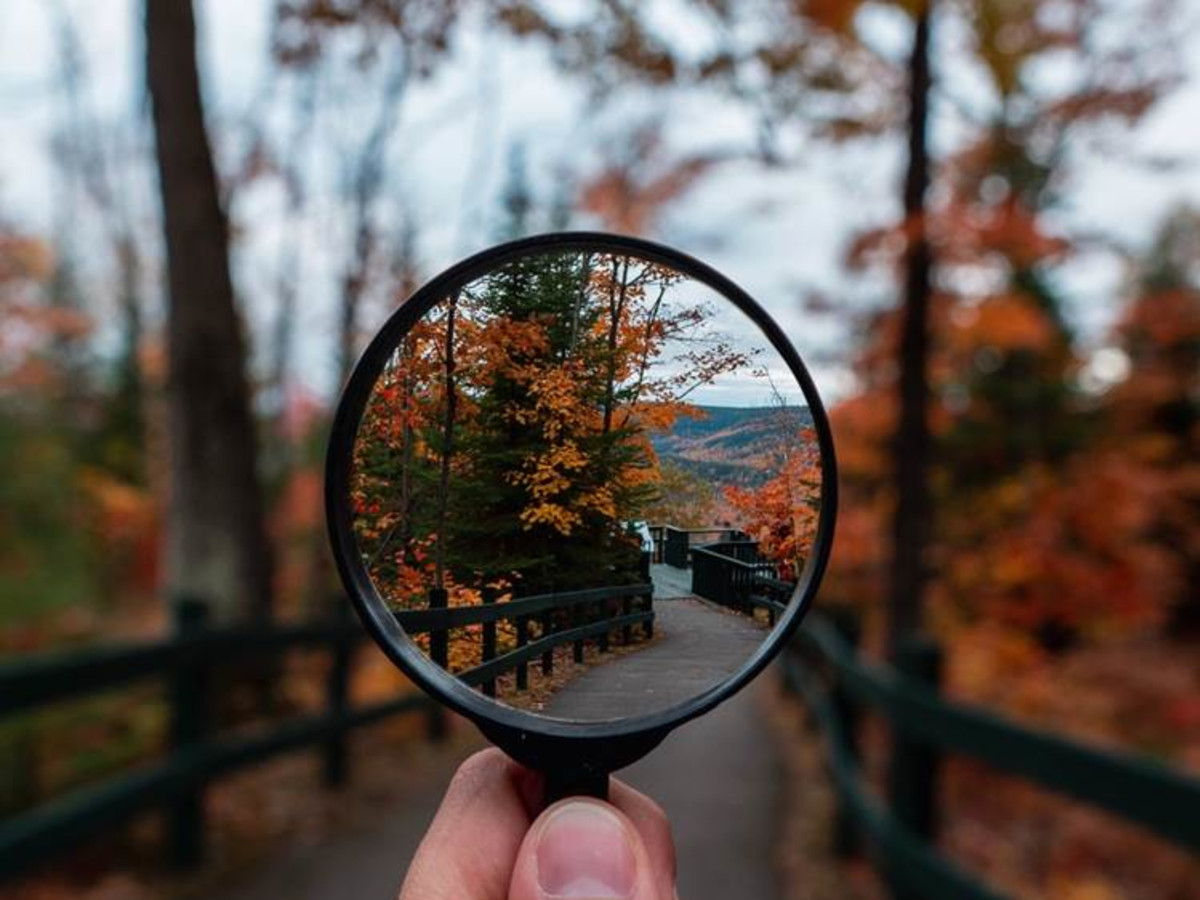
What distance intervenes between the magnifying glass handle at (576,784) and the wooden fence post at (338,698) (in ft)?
19.0

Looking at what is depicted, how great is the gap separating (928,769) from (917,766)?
0.04m

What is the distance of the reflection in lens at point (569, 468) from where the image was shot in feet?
2.78

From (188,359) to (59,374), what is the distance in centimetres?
654

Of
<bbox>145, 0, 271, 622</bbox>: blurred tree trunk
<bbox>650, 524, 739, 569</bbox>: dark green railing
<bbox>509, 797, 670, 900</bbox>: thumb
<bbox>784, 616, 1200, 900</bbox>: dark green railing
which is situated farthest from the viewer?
<bbox>145, 0, 271, 622</bbox>: blurred tree trunk

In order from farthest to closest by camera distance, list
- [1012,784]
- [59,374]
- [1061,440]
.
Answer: [59,374] → [1061,440] → [1012,784]

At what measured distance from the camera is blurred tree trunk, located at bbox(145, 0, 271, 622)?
19.2 ft

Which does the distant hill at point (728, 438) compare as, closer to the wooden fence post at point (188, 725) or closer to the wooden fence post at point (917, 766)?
the wooden fence post at point (917, 766)

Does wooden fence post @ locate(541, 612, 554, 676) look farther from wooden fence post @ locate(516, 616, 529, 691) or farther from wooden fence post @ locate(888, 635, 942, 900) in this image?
wooden fence post @ locate(888, 635, 942, 900)

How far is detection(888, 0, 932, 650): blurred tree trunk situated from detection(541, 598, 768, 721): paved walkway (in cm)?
447

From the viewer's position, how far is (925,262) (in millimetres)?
5172

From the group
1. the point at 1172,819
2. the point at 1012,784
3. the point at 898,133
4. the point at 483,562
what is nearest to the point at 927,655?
the point at 1172,819

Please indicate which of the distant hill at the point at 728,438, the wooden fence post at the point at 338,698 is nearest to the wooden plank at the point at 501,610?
the distant hill at the point at 728,438

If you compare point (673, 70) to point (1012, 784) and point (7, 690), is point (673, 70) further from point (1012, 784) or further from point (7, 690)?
point (1012, 784)

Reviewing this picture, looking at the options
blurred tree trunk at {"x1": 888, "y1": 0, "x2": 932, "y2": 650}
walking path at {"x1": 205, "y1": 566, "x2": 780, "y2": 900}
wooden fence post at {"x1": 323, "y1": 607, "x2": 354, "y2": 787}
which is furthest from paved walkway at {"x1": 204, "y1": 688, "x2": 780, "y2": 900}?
blurred tree trunk at {"x1": 888, "y1": 0, "x2": 932, "y2": 650}
